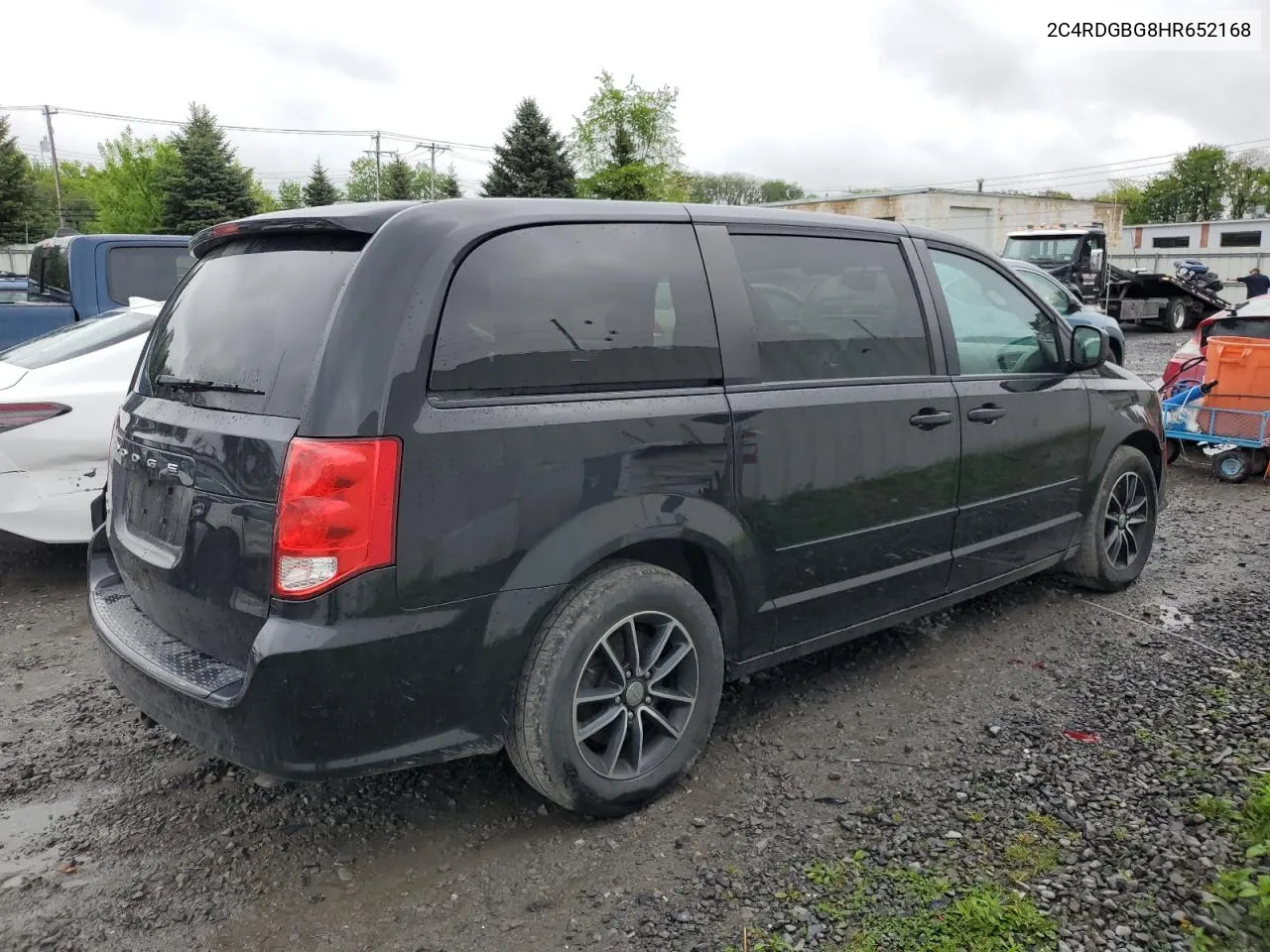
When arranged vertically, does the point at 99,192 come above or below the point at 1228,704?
above

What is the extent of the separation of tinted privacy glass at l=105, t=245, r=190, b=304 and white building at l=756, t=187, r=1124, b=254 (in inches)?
1565

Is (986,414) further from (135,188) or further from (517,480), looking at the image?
(135,188)

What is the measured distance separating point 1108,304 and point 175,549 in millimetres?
24472

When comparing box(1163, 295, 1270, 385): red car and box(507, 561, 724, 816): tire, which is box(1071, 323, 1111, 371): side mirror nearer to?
box(507, 561, 724, 816): tire

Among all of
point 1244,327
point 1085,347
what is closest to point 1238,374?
point 1244,327

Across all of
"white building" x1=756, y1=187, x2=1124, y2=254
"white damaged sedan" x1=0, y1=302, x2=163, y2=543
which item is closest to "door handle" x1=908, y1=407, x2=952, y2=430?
"white damaged sedan" x1=0, y1=302, x2=163, y2=543

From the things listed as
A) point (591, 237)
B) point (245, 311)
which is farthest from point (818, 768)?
point (245, 311)

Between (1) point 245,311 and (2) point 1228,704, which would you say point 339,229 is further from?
(2) point 1228,704

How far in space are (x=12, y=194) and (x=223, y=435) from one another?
53.1 meters

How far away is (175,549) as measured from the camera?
283cm

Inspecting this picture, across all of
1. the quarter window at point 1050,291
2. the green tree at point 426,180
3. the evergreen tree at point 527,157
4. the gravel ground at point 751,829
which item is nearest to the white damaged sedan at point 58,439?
the gravel ground at point 751,829

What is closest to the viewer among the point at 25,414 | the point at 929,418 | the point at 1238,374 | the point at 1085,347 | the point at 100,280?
the point at 929,418

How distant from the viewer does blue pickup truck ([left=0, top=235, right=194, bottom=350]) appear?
Answer: 7.75 m

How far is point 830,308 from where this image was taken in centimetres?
364
